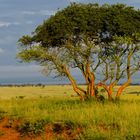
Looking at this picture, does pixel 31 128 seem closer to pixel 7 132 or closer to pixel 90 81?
pixel 7 132

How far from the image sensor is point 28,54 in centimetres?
3119

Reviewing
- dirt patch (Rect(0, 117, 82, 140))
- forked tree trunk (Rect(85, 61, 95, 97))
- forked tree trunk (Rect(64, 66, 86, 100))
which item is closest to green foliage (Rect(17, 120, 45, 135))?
dirt patch (Rect(0, 117, 82, 140))

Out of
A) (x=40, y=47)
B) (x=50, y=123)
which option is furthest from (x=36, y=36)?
(x=50, y=123)

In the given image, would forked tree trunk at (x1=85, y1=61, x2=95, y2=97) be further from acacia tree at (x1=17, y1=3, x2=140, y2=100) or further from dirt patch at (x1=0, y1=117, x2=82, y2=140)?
dirt patch at (x1=0, y1=117, x2=82, y2=140)

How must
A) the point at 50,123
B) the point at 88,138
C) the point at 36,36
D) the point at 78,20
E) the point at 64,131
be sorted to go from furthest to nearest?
the point at 36,36 < the point at 78,20 < the point at 50,123 < the point at 64,131 < the point at 88,138

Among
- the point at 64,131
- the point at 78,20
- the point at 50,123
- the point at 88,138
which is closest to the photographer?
the point at 88,138

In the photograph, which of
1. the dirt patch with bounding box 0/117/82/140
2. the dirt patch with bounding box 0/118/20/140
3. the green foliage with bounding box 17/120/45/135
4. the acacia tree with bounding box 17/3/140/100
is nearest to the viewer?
the dirt patch with bounding box 0/117/82/140

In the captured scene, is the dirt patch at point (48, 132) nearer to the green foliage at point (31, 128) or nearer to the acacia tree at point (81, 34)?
the green foliage at point (31, 128)

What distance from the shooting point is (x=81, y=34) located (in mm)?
30922

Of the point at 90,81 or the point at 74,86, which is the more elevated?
the point at 90,81

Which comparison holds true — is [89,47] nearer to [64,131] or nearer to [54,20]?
[54,20]

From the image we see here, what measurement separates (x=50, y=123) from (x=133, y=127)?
11.9ft

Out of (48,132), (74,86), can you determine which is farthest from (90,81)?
(48,132)

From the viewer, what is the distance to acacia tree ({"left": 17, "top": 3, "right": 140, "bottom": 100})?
99.3 feet
